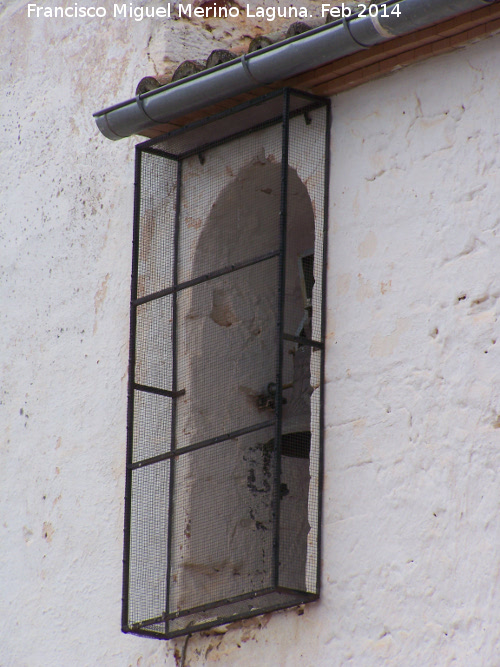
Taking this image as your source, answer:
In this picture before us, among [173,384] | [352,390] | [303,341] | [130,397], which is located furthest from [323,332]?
[130,397]

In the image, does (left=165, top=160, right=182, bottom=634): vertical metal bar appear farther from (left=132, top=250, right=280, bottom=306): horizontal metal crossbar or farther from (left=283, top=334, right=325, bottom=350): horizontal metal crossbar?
(left=283, top=334, right=325, bottom=350): horizontal metal crossbar

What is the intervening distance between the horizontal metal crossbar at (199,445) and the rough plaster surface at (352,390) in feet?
0.84

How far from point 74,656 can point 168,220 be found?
175 centimetres

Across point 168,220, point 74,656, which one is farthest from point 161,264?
point 74,656

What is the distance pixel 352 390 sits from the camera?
5.12 meters

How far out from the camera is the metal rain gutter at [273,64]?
485cm

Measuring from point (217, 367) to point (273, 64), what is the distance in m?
1.21

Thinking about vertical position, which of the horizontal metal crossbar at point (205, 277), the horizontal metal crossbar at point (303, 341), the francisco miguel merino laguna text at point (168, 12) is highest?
the francisco miguel merino laguna text at point (168, 12)

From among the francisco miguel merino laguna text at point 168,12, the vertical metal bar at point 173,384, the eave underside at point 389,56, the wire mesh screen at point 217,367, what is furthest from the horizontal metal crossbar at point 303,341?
the francisco miguel merino laguna text at point 168,12

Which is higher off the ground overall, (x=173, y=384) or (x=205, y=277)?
(x=205, y=277)

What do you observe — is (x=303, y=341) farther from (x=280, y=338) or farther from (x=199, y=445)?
(x=199, y=445)

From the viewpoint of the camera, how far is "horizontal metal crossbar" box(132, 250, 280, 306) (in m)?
5.37

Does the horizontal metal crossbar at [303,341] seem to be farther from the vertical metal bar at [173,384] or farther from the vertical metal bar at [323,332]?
the vertical metal bar at [173,384]

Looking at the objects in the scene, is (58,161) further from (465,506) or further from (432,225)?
(465,506)
